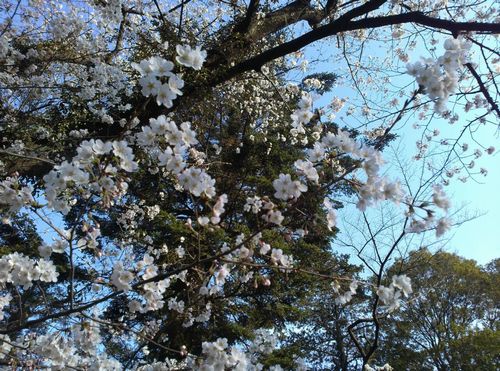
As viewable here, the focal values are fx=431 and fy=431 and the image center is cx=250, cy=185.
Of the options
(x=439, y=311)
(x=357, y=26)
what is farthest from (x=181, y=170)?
(x=439, y=311)

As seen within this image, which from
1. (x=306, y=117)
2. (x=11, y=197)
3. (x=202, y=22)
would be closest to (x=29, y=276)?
(x=11, y=197)

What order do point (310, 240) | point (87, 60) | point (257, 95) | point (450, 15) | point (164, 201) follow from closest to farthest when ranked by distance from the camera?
point (450, 15)
point (87, 60)
point (257, 95)
point (164, 201)
point (310, 240)

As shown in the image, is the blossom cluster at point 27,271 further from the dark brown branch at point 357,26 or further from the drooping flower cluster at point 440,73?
the dark brown branch at point 357,26

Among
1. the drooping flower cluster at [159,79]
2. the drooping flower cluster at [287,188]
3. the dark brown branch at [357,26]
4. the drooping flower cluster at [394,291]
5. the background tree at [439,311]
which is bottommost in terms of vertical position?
the drooping flower cluster at [394,291]

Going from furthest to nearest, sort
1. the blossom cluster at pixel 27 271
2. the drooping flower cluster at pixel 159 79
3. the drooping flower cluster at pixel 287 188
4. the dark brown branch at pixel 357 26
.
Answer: the dark brown branch at pixel 357 26, the blossom cluster at pixel 27 271, the drooping flower cluster at pixel 287 188, the drooping flower cluster at pixel 159 79

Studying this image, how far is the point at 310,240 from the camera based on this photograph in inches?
402

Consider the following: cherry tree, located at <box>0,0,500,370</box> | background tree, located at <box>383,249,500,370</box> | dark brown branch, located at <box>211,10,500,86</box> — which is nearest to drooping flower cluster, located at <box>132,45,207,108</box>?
cherry tree, located at <box>0,0,500,370</box>

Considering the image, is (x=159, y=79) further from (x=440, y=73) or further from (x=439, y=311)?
(x=439, y=311)

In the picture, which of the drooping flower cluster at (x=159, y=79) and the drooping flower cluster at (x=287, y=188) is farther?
the drooping flower cluster at (x=287, y=188)

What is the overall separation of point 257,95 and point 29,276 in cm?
601

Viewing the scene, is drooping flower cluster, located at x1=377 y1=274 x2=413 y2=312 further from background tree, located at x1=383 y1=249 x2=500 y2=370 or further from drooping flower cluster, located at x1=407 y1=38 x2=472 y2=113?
background tree, located at x1=383 y1=249 x2=500 y2=370

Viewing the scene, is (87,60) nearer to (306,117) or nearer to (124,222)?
(124,222)

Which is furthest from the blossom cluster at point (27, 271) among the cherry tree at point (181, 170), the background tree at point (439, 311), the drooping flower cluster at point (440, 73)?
the background tree at point (439, 311)

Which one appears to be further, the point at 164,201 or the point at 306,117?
the point at 164,201
